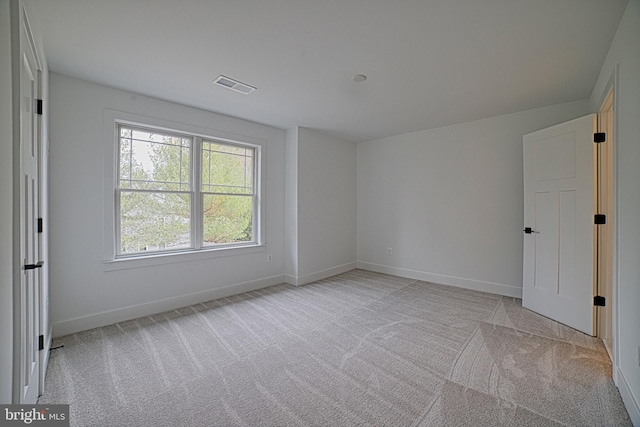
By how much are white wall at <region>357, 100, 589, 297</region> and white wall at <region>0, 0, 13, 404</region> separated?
4.69 m

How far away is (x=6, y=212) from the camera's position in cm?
119

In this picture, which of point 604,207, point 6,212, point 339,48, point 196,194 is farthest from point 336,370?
point 604,207

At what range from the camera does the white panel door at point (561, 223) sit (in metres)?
2.77

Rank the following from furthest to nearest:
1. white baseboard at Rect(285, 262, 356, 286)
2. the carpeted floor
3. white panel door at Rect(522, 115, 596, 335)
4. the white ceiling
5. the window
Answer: white baseboard at Rect(285, 262, 356, 286), the window, white panel door at Rect(522, 115, 596, 335), the white ceiling, the carpeted floor

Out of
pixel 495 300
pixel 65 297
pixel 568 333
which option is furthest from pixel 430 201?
pixel 65 297

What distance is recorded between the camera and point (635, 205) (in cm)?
Answer: 167

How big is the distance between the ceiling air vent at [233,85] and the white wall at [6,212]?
1.71 m

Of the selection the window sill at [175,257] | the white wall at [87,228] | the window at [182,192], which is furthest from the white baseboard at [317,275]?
the white wall at [87,228]

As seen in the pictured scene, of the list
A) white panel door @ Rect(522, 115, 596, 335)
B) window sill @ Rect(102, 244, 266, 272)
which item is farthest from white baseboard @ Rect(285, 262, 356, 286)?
white panel door @ Rect(522, 115, 596, 335)

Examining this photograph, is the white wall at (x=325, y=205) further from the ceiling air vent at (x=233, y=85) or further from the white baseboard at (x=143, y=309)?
the ceiling air vent at (x=233, y=85)

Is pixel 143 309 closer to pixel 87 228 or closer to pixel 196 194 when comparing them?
pixel 87 228

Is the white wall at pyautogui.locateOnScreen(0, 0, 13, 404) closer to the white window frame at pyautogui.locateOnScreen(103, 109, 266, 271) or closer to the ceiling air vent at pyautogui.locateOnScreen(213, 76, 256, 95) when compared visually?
the ceiling air vent at pyautogui.locateOnScreen(213, 76, 256, 95)

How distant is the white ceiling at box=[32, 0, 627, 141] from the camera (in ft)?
6.01

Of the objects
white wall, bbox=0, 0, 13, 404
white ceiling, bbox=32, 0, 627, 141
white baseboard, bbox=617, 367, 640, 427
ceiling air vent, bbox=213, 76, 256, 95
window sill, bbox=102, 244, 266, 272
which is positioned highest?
ceiling air vent, bbox=213, 76, 256, 95
